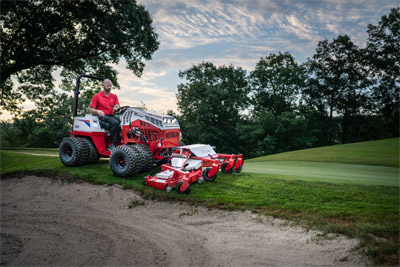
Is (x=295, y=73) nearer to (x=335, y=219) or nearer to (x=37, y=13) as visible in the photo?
(x=37, y=13)

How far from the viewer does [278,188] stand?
6789 mm

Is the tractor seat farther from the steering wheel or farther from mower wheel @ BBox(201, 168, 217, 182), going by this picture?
mower wheel @ BBox(201, 168, 217, 182)

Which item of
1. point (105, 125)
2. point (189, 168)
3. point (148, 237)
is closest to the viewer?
point (148, 237)

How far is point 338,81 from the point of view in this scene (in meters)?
39.3

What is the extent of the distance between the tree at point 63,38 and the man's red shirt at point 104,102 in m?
7.70

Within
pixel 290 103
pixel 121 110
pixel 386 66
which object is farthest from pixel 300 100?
pixel 121 110

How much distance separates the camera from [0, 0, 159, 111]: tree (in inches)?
529

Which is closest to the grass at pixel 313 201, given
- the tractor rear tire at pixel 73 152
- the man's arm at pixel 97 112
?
the tractor rear tire at pixel 73 152

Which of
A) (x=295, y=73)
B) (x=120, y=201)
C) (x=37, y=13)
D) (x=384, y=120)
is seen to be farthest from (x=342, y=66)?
(x=120, y=201)

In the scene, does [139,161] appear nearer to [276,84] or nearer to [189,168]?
[189,168]

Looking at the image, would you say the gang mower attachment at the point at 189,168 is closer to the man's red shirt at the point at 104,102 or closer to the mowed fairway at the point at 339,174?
the mowed fairway at the point at 339,174

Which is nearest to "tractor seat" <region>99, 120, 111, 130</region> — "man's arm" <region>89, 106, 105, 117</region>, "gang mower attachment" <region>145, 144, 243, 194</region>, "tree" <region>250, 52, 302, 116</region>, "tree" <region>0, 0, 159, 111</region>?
"man's arm" <region>89, 106, 105, 117</region>

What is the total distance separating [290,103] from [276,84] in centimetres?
352

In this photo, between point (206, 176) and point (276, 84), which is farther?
point (276, 84)
